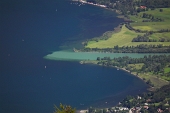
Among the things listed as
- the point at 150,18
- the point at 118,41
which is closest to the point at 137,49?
the point at 118,41

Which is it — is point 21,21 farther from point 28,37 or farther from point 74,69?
point 74,69

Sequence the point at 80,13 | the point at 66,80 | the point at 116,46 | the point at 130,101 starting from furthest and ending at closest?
the point at 80,13 → the point at 116,46 → the point at 66,80 → the point at 130,101

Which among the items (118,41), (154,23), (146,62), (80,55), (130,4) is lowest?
(146,62)

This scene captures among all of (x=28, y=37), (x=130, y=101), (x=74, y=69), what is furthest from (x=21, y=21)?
(x=130, y=101)

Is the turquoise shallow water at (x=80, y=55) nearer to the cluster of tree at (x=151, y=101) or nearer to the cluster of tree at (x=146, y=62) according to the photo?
the cluster of tree at (x=146, y=62)

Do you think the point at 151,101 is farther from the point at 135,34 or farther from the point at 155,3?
the point at 155,3

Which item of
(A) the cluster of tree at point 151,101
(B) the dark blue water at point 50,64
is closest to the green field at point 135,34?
(B) the dark blue water at point 50,64
